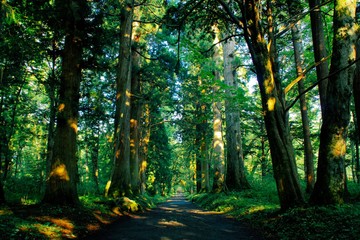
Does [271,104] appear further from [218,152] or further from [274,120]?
[218,152]

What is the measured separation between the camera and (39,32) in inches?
415

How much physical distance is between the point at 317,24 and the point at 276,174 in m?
5.62

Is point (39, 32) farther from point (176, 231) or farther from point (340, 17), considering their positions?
point (340, 17)

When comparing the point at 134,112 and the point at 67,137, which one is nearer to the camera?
the point at 67,137

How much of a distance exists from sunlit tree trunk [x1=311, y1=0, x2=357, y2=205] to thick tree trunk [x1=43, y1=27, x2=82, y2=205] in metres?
6.94

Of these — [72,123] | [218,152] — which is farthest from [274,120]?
[218,152]

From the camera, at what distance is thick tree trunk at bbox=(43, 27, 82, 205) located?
7.90m

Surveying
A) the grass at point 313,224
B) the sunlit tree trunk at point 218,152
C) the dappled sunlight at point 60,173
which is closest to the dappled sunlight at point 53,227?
the dappled sunlight at point 60,173

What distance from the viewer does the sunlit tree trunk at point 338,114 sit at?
5977mm

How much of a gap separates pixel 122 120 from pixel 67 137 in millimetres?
4005

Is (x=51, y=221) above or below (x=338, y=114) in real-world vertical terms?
below

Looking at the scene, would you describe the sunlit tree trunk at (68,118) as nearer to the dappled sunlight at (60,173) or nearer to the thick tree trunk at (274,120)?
the dappled sunlight at (60,173)

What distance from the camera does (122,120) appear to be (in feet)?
40.3

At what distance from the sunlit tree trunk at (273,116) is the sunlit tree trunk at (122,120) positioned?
6.55m
